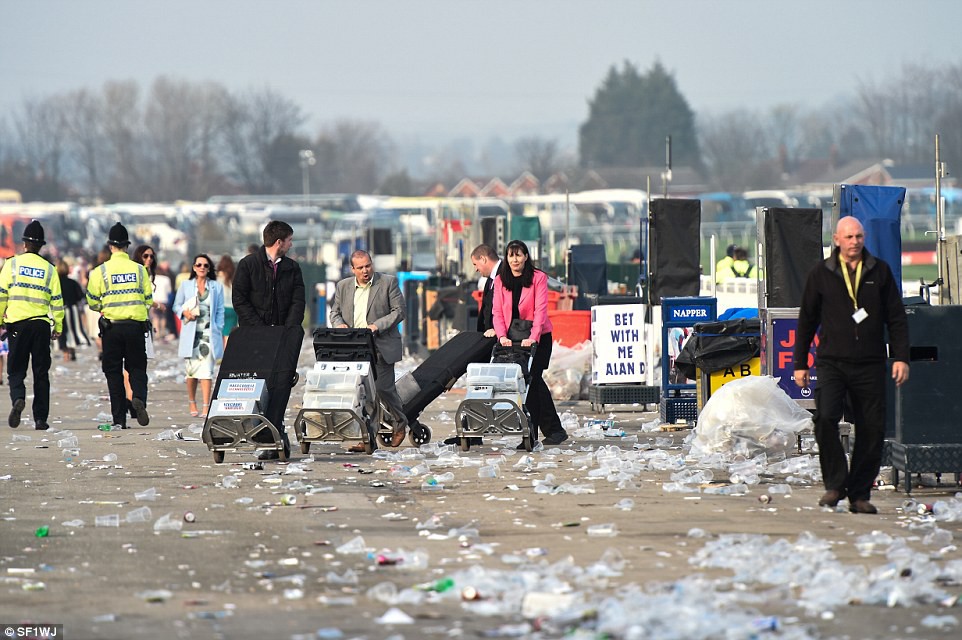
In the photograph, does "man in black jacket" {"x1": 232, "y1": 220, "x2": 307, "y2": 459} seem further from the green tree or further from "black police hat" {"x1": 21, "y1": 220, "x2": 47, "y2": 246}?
the green tree

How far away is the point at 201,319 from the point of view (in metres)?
17.0

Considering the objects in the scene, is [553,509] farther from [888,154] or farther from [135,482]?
[888,154]

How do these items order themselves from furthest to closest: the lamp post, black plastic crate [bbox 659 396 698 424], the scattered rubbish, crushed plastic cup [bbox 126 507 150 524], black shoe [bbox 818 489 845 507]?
the lamp post
black plastic crate [bbox 659 396 698 424]
black shoe [bbox 818 489 845 507]
crushed plastic cup [bbox 126 507 150 524]
the scattered rubbish

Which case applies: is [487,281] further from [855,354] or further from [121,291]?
[855,354]

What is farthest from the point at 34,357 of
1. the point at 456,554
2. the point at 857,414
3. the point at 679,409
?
the point at 857,414

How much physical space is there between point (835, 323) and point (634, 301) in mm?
8848

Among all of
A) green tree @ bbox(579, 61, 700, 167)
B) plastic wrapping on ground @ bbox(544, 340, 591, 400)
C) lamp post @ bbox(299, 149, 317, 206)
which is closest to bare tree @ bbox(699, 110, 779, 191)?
green tree @ bbox(579, 61, 700, 167)

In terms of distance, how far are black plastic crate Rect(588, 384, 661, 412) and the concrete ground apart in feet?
14.7

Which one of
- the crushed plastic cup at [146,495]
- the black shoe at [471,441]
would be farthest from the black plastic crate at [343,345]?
the crushed plastic cup at [146,495]

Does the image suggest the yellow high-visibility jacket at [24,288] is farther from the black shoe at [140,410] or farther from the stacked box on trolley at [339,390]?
the stacked box on trolley at [339,390]

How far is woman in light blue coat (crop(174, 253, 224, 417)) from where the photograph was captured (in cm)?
1689

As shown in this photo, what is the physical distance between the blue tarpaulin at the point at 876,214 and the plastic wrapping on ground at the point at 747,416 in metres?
1.51

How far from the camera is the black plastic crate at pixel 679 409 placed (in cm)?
1585

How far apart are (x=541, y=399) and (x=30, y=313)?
517cm
